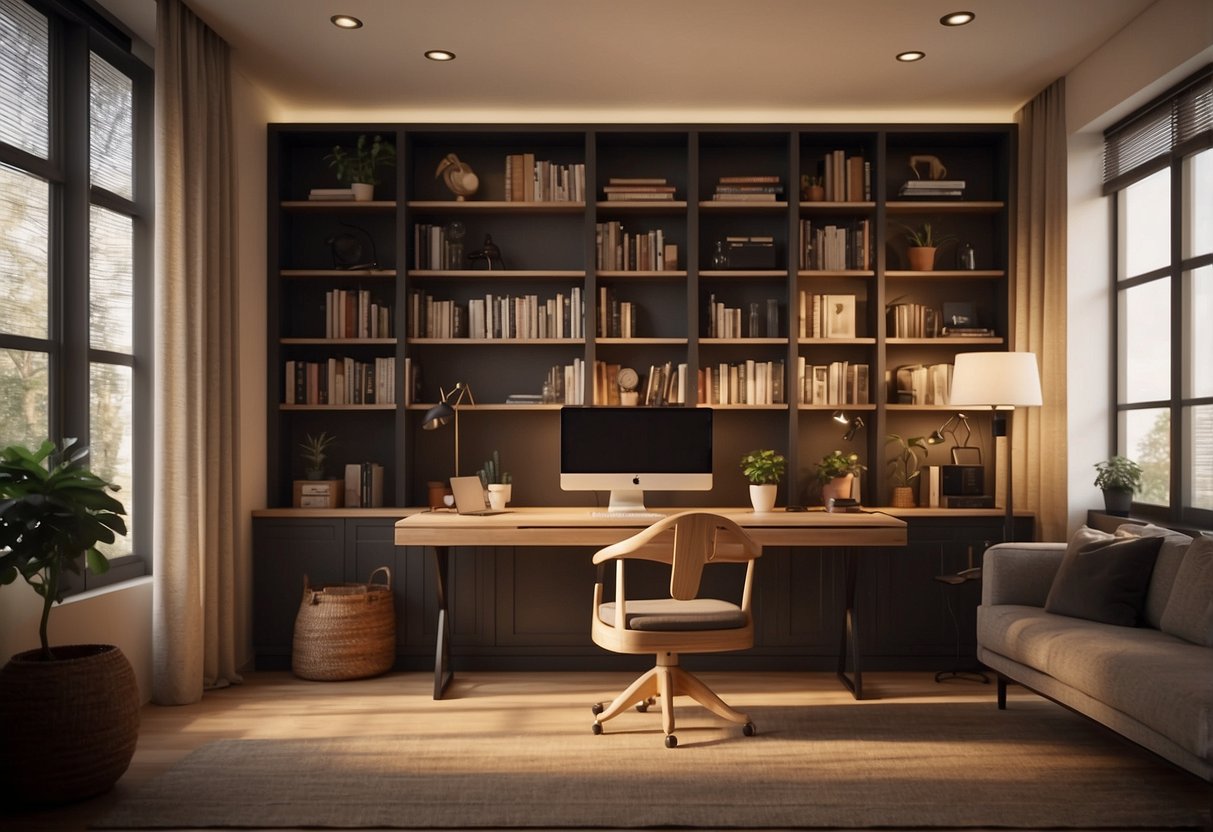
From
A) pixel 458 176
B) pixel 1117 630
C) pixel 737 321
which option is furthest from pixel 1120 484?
pixel 458 176

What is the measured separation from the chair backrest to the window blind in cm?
246

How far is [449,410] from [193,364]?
1127 millimetres

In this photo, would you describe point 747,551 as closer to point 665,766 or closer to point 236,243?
point 665,766

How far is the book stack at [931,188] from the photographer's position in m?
4.90

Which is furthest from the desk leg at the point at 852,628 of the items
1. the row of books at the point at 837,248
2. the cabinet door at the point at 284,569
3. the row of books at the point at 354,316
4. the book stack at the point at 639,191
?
the row of books at the point at 354,316

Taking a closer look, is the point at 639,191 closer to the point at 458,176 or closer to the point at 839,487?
the point at 458,176

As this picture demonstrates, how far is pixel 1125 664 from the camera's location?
2.87 meters

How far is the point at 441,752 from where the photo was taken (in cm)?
334

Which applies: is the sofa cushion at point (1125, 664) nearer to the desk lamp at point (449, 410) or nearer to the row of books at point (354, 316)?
the desk lamp at point (449, 410)

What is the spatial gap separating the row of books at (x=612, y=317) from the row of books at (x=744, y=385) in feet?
1.47

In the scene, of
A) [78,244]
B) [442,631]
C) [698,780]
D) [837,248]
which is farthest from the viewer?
[837,248]

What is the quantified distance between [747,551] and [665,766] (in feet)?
2.58

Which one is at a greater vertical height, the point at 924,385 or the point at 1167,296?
the point at 1167,296

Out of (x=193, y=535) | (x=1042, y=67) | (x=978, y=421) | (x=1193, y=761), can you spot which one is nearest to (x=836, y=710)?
(x=1193, y=761)
